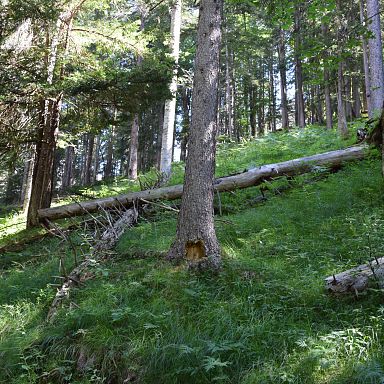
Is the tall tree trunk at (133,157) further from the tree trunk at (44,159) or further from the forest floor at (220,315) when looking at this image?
the forest floor at (220,315)

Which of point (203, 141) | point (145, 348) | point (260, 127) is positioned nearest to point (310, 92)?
point (260, 127)

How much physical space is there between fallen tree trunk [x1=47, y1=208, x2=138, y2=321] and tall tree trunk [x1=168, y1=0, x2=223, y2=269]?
146 cm

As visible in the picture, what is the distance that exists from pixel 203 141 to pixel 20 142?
6666 mm

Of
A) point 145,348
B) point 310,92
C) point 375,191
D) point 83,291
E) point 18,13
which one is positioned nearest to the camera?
point 145,348

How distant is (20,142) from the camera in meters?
10.3

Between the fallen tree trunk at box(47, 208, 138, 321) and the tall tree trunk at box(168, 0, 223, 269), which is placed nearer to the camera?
the fallen tree trunk at box(47, 208, 138, 321)

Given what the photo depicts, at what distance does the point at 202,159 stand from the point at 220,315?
8.00 ft

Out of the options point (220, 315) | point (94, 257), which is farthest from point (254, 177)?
point (220, 315)

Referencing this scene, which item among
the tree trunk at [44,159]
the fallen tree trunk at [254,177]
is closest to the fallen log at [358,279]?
the fallen tree trunk at [254,177]

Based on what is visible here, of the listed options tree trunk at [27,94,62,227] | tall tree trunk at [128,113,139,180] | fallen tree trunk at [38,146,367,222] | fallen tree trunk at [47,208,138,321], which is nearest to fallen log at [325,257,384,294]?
fallen tree trunk at [47,208,138,321]

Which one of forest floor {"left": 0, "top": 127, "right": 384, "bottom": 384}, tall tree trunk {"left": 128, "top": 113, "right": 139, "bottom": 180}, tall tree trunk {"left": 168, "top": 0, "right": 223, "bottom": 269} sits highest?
tall tree trunk {"left": 128, "top": 113, "right": 139, "bottom": 180}

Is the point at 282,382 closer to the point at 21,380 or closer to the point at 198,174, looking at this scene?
the point at 21,380

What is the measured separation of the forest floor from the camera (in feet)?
12.0

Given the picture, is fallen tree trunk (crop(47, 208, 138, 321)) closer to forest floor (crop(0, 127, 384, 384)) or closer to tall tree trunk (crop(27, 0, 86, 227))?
forest floor (crop(0, 127, 384, 384))
